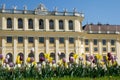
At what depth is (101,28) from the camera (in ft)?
227

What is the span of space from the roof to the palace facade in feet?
10.1

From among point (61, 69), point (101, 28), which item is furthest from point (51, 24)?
point (61, 69)

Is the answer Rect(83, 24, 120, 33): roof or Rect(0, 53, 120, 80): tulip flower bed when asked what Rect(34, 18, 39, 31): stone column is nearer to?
Rect(83, 24, 120, 33): roof

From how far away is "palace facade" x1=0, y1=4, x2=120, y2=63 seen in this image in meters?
58.9

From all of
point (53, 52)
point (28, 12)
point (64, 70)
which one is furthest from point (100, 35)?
point (64, 70)

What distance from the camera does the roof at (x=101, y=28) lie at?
6788cm

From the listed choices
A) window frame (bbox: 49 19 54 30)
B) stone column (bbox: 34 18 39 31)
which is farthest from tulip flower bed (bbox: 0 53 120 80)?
window frame (bbox: 49 19 54 30)

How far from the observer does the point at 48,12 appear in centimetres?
6225

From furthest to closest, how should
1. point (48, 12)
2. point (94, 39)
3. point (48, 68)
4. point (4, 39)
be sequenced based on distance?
1. point (94, 39)
2. point (48, 12)
3. point (4, 39)
4. point (48, 68)

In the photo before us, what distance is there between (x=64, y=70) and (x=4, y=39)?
1749 inches

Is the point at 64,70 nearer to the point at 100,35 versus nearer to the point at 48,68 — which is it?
the point at 48,68

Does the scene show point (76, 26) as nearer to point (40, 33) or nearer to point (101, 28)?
point (40, 33)

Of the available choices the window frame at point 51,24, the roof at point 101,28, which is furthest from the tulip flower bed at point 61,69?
the roof at point 101,28

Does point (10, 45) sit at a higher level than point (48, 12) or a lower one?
lower
